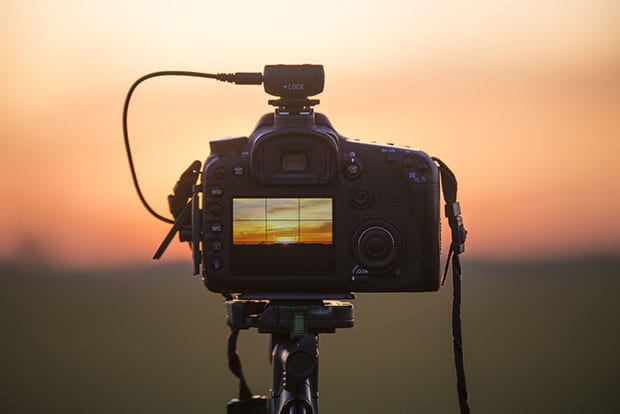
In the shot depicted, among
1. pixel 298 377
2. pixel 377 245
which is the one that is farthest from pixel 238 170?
pixel 298 377

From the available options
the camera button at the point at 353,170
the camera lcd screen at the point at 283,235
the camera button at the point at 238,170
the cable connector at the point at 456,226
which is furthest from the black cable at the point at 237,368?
the cable connector at the point at 456,226

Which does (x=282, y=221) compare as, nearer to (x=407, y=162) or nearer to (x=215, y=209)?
(x=215, y=209)

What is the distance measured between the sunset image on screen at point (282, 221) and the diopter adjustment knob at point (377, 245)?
0.10 m

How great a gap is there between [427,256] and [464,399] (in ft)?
1.57

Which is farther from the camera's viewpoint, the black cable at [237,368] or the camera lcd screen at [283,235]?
the black cable at [237,368]

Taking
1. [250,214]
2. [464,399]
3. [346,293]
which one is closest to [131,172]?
[250,214]

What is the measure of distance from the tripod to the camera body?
0.16 ft

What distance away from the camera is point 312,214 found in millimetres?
4172

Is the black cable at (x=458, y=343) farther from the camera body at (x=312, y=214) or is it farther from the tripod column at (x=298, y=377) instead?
the tripod column at (x=298, y=377)

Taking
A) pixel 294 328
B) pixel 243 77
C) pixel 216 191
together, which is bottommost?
pixel 294 328

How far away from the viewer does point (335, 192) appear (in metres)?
4.20

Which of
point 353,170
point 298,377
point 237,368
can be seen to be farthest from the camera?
point 237,368

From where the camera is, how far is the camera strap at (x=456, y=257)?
13.7ft

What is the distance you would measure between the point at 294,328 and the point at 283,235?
30 centimetres
